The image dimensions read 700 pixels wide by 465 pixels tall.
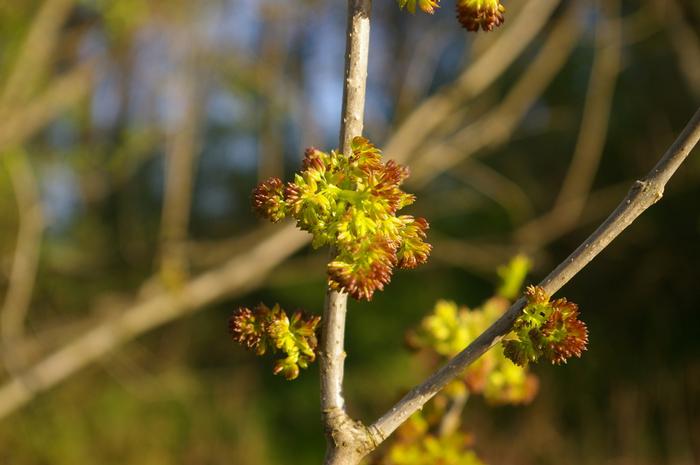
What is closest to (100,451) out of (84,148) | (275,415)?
(275,415)

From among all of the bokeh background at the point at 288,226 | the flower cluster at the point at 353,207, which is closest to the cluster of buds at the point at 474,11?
the flower cluster at the point at 353,207

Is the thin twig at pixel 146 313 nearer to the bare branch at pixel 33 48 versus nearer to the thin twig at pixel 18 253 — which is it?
the thin twig at pixel 18 253

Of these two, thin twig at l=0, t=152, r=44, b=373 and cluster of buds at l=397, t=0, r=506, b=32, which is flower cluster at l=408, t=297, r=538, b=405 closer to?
cluster of buds at l=397, t=0, r=506, b=32

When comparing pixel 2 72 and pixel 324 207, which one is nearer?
pixel 324 207

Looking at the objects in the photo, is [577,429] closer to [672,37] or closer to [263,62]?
[672,37]

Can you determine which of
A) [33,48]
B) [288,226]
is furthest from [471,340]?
[33,48]

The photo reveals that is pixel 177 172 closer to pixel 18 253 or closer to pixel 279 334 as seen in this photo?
pixel 18 253
